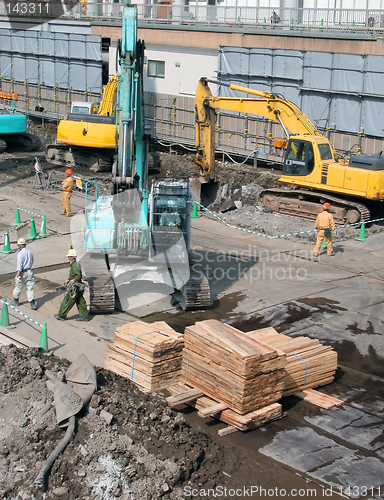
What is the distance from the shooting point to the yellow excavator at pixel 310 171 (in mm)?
20844

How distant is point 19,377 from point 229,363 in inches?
122

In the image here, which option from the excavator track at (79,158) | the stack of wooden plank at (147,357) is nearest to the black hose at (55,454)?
the stack of wooden plank at (147,357)

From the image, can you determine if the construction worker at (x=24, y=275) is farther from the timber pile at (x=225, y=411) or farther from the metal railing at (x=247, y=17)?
the metal railing at (x=247, y=17)

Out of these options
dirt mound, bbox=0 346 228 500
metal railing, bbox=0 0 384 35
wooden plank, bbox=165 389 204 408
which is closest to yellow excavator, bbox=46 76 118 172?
metal railing, bbox=0 0 384 35

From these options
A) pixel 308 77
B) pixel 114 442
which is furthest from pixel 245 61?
pixel 114 442

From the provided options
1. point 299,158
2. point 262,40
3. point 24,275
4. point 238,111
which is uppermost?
point 262,40

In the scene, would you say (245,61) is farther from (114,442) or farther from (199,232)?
(114,442)

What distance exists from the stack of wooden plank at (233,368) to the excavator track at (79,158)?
1834 cm

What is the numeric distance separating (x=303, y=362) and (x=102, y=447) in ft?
12.3

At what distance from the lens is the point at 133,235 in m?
14.0

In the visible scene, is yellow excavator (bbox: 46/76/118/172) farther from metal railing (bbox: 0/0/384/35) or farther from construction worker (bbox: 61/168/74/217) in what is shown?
metal railing (bbox: 0/0/384/35)

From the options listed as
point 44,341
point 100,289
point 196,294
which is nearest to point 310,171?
point 196,294

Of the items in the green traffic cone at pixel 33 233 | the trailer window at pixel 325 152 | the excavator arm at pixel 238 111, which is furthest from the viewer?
the excavator arm at pixel 238 111

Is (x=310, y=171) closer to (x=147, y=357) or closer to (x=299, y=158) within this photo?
(x=299, y=158)
